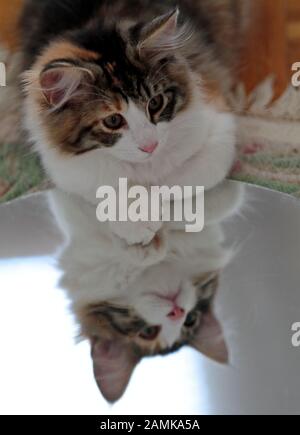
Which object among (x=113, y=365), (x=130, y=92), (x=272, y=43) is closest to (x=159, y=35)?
(x=130, y=92)

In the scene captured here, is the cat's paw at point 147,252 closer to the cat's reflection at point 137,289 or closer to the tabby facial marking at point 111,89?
the cat's reflection at point 137,289

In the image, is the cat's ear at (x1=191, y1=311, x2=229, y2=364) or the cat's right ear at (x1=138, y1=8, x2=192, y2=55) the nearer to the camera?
the cat's ear at (x1=191, y1=311, x2=229, y2=364)

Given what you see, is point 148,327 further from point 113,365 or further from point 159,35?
point 159,35

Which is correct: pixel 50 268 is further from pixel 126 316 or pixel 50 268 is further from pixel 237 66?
pixel 237 66

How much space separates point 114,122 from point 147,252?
27 cm

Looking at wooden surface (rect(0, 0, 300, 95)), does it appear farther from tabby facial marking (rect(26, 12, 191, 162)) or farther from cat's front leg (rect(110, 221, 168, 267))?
cat's front leg (rect(110, 221, 168, 267))

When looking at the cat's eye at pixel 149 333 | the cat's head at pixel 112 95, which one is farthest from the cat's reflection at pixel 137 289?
the cat's head at pixel 112 95

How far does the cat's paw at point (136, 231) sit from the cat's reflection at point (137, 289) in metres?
0.02

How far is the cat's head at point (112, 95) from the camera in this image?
1213mm

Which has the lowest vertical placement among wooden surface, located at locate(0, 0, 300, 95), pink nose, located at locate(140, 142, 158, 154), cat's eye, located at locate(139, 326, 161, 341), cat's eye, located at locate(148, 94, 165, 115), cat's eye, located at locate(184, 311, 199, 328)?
cat's eye, located at locate(139, 326, 161, 341)

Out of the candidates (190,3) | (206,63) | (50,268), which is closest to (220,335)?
(50,268)

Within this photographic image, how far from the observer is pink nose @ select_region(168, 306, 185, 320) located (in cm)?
114

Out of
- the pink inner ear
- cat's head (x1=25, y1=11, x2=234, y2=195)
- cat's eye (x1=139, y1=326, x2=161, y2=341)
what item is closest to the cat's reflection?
cat's eye (x1=139, y1=326, x2=161, y2=341)

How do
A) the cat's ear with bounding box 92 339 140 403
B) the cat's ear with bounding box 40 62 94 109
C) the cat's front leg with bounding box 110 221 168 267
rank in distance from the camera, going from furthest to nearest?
1. the cat's front leg with bounding box 110 221 168 267
2. the cat's ear with bounding box 40 62 94 109
3. the cat's ear with bounding box 92 339 140 403
